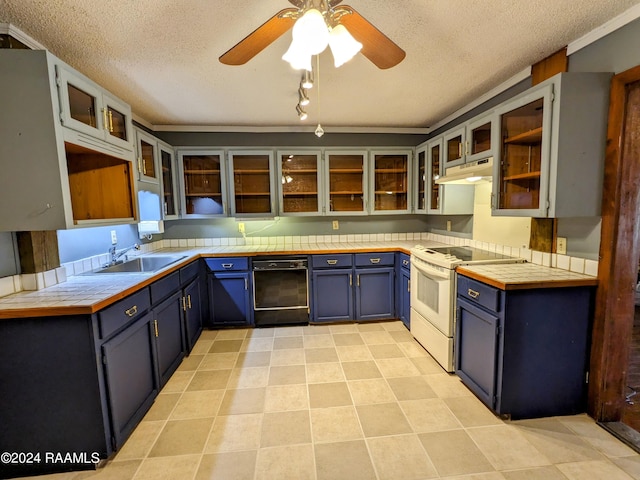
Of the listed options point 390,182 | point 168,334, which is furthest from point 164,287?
point 390,182

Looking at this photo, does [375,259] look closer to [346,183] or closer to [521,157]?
[346,183]

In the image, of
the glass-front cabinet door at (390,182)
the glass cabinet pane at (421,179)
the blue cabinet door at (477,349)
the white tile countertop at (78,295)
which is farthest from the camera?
the glass-front cabinet door at (390,182)

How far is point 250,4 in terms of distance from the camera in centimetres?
145

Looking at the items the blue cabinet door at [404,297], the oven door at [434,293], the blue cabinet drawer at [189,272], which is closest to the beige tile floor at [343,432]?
the oven door at [434,293]

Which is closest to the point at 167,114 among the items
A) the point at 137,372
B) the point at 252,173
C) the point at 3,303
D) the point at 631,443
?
the point at 252,173

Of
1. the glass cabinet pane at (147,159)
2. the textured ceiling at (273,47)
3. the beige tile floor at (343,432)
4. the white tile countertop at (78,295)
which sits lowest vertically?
the beige tile floor at (343,432)

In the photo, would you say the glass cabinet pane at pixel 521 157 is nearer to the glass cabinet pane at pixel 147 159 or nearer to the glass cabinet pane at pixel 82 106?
the glass cabinet pane at pixel 82 106

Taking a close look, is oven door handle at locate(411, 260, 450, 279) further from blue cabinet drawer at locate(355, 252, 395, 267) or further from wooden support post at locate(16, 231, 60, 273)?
wooden support post at locate(16, 231, 60, 273)

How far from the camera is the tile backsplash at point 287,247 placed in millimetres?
1762

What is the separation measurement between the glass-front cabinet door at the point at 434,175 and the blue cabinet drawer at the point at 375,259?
701 mm

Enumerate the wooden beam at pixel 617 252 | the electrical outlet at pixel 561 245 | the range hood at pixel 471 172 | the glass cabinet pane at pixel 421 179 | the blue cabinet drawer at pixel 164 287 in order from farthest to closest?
the glass cabinet pane at pixel 421 179, the range hood at pixel 471 172, the blue cabinet drawer at pixel 164 287, the electrical outlet at pixel 561 245, the wooden beam at pixel 617 252

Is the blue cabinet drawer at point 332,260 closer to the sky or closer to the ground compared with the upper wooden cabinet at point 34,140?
closer to the ground

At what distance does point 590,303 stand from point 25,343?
10.3 ft

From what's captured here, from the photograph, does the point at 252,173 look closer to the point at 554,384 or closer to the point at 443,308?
the point at 443,308
